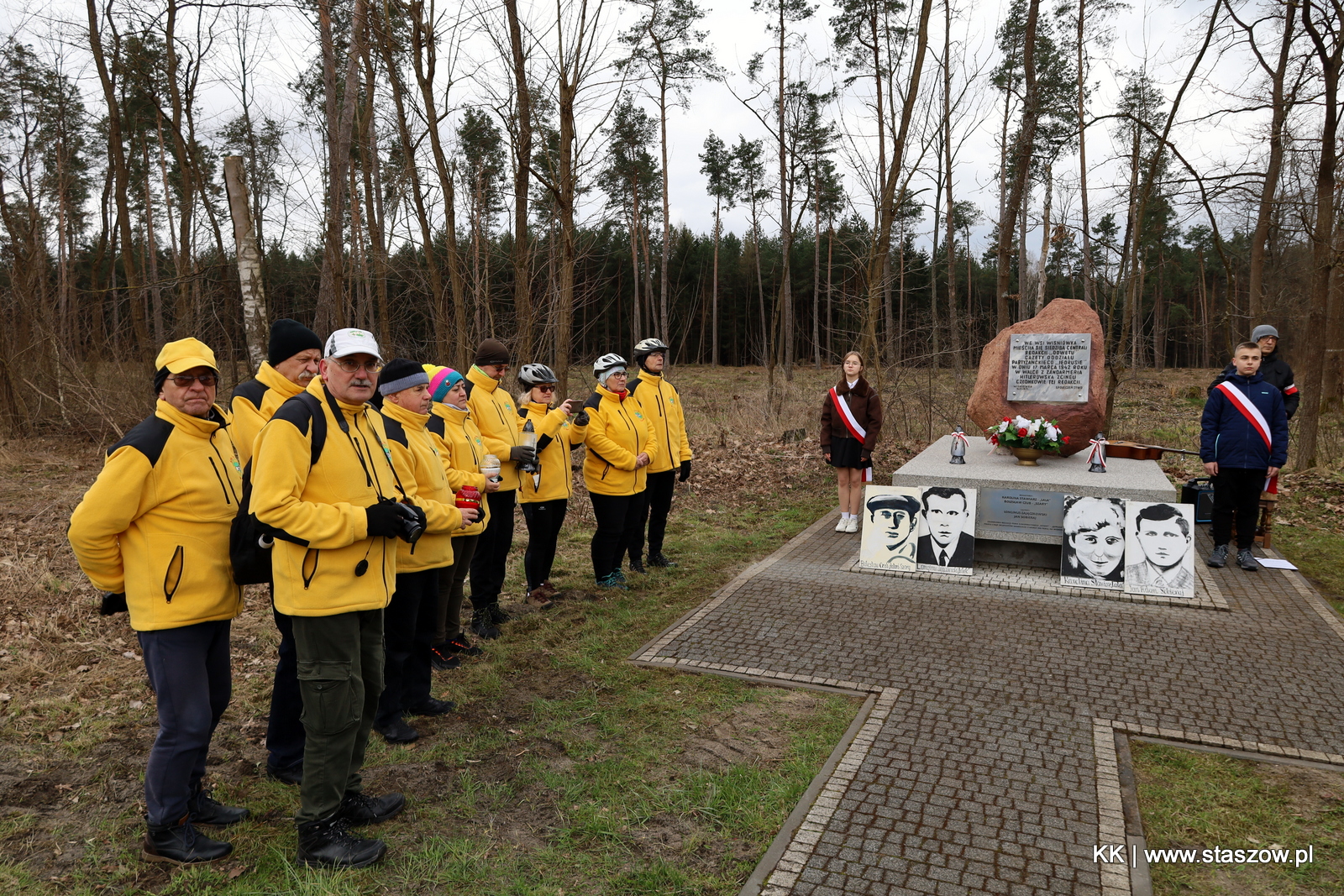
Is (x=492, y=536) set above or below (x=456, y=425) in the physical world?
below

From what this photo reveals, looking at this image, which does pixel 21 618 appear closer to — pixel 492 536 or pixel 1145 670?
pixel 492 536

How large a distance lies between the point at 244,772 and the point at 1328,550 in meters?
9.90

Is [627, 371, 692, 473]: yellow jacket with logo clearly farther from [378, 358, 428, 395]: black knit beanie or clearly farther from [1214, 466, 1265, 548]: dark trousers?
[1214, 466, 1265, 548]: dark trousers

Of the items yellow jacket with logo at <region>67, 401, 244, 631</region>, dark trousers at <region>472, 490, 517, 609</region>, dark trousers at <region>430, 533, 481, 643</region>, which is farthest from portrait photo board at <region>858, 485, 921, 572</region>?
yellow jacket with logo at <region>67, 401, 244, 631</region>

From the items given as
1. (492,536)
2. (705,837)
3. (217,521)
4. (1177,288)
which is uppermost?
(1177,288)

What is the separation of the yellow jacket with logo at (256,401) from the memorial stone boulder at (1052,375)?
25.2 ft

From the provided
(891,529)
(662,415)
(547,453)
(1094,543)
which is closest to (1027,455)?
(1094,543)

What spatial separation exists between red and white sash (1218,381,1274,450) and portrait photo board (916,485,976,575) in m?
2.48

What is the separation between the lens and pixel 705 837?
3344 mm

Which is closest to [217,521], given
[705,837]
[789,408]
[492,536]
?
[705,837]

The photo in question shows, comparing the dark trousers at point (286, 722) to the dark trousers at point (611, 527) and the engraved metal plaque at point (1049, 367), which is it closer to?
the dark trousers at point (611, 527)

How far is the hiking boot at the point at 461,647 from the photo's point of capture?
5445 millimetres

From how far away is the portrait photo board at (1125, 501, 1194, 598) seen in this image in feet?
21.8

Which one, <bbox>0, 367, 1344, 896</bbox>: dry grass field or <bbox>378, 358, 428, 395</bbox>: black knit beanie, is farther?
<bbox>378, 358, 428, 395</bbox>: black knit beanie
